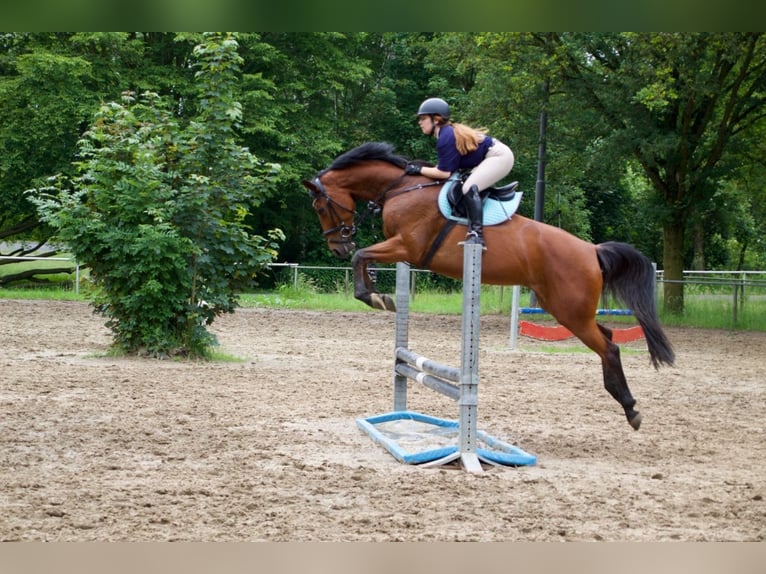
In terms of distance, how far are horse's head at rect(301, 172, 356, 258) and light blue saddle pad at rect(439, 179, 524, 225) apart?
69 centimetres

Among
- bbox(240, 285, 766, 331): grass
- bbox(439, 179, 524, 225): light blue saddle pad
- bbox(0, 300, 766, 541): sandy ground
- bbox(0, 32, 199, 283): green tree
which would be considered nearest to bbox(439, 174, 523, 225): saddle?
bbox(439, 179, 524, 225): light blue saddle pad

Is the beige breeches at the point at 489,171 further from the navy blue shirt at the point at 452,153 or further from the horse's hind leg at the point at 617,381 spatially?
the horse's hind leg at the point at 617,381

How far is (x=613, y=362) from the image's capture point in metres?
6.29

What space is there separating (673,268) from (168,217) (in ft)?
39.9

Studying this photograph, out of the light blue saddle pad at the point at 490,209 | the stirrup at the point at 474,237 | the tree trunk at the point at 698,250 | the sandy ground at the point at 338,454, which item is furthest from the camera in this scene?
the tree trunk at the point at 698,250

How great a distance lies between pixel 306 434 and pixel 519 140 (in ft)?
43.5

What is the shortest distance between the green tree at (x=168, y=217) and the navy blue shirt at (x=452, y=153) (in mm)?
4647

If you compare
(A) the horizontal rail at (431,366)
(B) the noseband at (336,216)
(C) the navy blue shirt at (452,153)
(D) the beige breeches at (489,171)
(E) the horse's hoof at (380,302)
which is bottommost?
(A) the horizontal rail at (431,366)

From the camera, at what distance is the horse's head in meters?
6.33

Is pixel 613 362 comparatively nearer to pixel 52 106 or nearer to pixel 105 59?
pixel 52 106

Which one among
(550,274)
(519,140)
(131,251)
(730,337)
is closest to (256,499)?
(550,274)

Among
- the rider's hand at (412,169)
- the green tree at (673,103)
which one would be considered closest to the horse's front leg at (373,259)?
the rider's hand at (412,169)

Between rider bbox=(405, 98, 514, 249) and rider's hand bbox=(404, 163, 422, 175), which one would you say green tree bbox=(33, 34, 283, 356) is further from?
rider bbox=(405, 98, 514, 249)

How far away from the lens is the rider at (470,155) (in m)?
5.90
